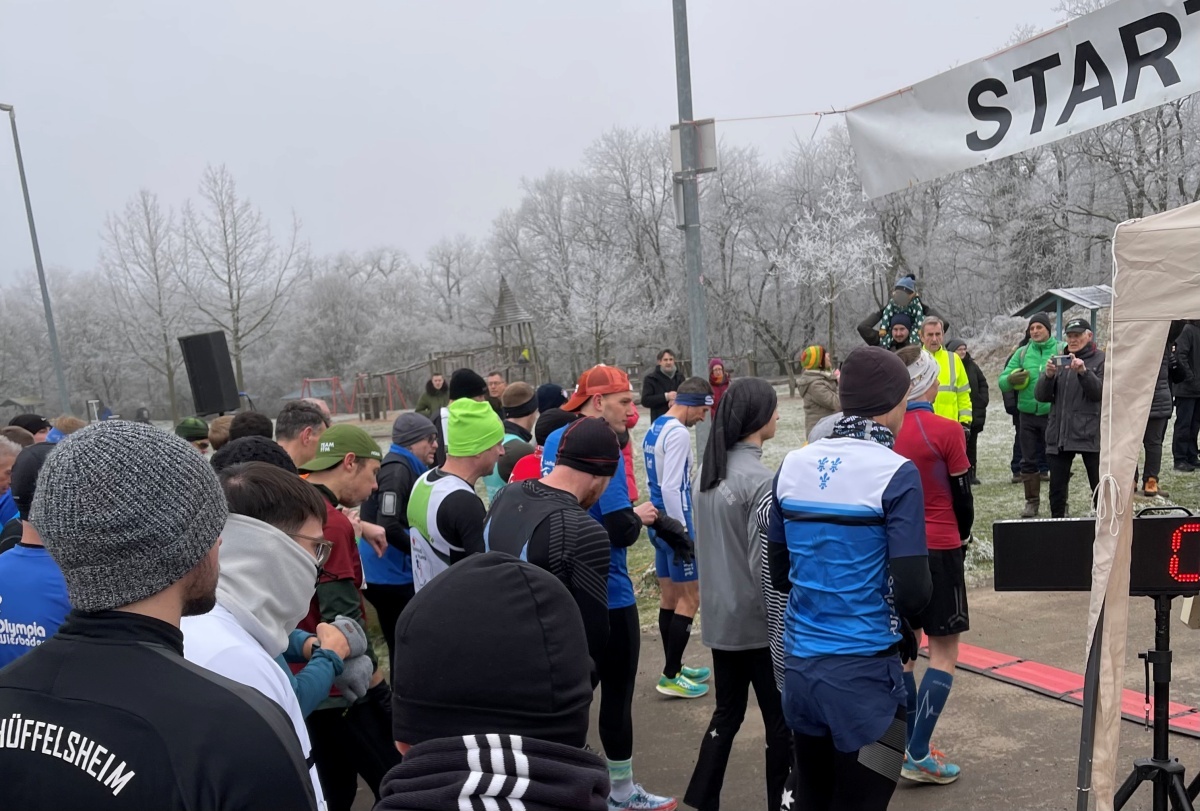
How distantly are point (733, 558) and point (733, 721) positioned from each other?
700 mm

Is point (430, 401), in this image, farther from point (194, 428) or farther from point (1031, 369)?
point (1031, 369)

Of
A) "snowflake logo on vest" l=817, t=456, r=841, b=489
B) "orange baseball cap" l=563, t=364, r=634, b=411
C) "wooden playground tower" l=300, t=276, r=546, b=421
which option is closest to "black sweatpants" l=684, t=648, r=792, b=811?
"snowflake logo on vest" l=817, t=456, r=841, b=489

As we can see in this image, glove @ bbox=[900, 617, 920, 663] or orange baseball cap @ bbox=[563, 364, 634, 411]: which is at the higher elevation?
orange baseball cap @ bbox=[563, 364, 634, 411]

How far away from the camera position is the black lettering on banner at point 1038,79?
3357mm

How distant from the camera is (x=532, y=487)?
3.50 m

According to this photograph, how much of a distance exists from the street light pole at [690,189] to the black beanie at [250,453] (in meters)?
4.87

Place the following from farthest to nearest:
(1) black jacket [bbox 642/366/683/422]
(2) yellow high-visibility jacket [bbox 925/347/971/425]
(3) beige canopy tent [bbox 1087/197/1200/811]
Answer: (1) black jacket [bbox 642/366/683/422] → (2) yellow high-visibility jacket [bbox 925/347/971/425] → (3) beige canopy tent [bbox 1087/197/1200/811]

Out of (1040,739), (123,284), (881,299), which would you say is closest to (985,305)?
(881,299)

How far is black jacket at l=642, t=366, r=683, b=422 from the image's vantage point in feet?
35.7

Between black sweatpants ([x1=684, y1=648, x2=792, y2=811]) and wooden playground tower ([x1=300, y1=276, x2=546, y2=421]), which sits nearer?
black sweatpants ([x1=684, y1=648, x2=792, y2=811])

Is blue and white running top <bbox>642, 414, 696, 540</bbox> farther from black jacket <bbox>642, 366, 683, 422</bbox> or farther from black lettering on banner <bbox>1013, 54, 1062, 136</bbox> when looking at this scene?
black jacket <bbox>642, 366, 683, 422</bbox>

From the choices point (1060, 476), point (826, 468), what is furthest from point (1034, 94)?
point (1060, 476)

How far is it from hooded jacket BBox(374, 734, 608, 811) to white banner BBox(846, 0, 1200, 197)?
2896 millimetres

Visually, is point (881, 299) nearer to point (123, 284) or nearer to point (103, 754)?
point (123, 284)
